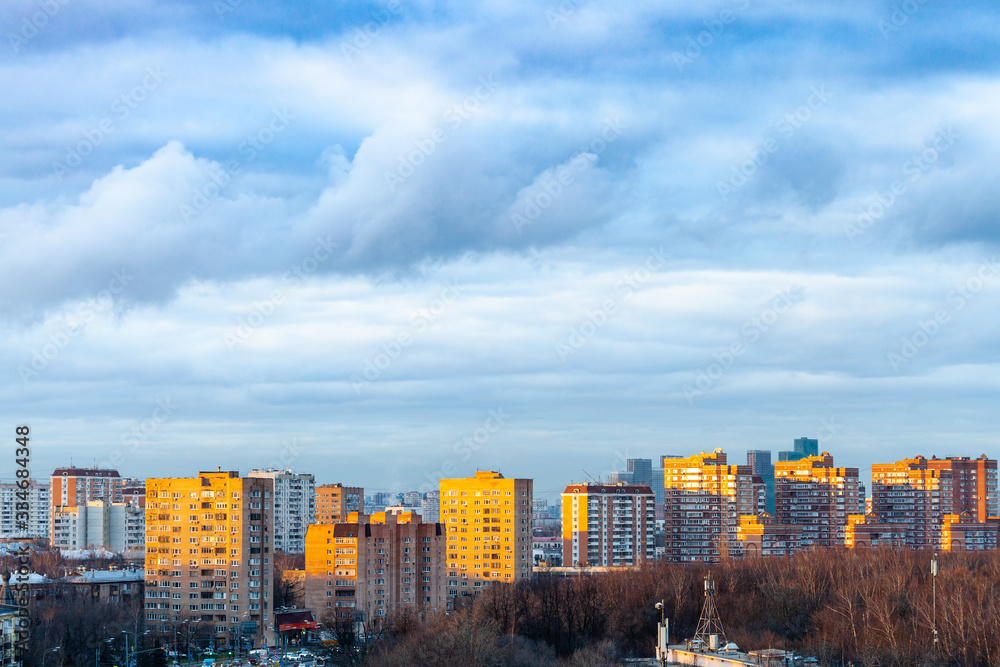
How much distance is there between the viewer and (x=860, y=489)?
93250 millimetres

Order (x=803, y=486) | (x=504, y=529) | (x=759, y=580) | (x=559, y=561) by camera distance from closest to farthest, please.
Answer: (x=759, y=580) → (x=504, y=529) → (x=803, y=486) → (x=559, y=561)

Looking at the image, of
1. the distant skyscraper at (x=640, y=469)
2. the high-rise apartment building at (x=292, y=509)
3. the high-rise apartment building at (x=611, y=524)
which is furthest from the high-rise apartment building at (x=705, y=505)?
the distant skyscraper at (x=640, y=469)

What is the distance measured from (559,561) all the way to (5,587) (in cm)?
6089

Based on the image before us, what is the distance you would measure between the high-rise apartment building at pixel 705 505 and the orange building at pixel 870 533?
656cm

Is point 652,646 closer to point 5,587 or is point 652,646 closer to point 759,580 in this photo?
point 759,580

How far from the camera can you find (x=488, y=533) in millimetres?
67625

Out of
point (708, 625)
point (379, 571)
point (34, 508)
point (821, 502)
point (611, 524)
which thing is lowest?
point (708, 625)

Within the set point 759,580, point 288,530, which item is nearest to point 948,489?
point 759,580

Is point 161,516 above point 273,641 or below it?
above

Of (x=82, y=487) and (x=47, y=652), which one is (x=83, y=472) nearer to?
(x=82, y=487)

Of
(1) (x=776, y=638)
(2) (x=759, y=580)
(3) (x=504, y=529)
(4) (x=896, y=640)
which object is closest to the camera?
(4) (x=896, y=640)

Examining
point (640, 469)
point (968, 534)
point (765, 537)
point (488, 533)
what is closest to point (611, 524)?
point (765, 537)

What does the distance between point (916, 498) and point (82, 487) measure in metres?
72.3

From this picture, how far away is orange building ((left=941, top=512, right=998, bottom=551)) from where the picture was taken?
278ft
